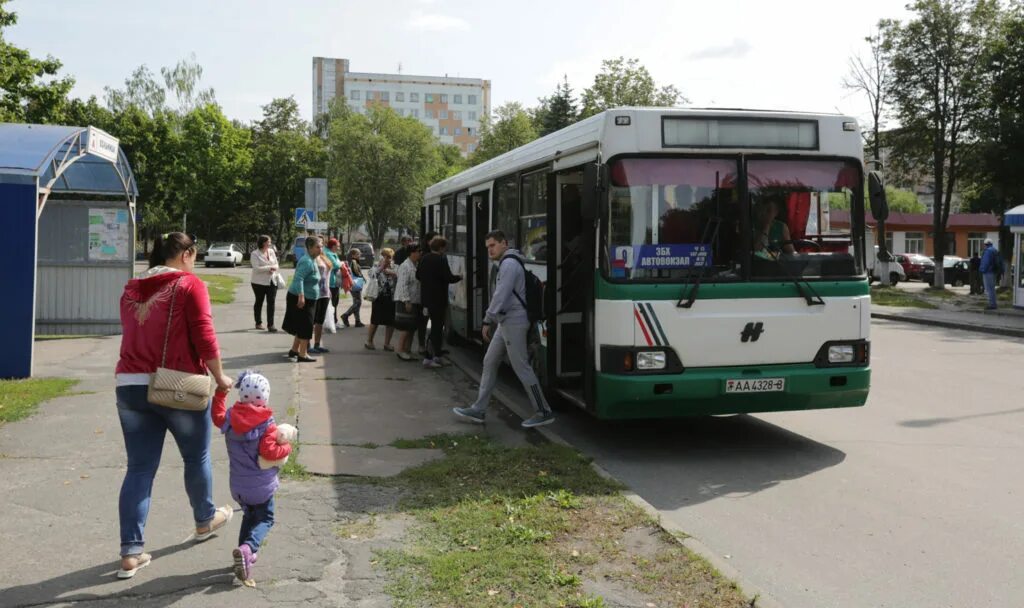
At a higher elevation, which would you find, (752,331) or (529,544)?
(752,331)

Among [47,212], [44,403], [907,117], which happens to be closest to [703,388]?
[44,403]

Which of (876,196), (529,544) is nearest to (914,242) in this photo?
(876,196)

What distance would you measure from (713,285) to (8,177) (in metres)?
8.85

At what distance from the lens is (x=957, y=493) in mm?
6680

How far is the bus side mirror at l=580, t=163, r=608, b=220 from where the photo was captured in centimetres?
739

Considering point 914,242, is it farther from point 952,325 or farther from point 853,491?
point 853,491

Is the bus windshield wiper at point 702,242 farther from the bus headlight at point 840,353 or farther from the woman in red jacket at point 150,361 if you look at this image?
the woman in red jacket at point 150,361

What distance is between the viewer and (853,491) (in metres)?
6.68

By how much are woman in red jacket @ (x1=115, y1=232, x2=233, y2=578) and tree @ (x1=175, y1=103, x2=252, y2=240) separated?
215ft

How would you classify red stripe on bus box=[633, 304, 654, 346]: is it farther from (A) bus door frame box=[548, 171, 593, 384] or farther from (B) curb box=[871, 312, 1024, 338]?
(B) curb box=[871, 312, 1024, 338]

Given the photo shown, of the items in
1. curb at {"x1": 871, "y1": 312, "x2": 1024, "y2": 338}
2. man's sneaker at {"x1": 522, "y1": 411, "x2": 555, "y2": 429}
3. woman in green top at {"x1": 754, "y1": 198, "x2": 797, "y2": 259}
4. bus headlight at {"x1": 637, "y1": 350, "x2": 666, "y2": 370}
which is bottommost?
man's sneaker at {"x1": 522, "y1": 411, "x2": 555, "y2": 429}

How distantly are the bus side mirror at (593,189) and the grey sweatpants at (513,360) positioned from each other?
1.54 m

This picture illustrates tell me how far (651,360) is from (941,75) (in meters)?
36.1

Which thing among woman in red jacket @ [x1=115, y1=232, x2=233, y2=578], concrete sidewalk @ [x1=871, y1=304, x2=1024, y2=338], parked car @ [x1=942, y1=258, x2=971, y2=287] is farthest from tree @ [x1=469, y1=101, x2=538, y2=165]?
woman in red jacket @ [x1=115, y1=232, x2=233, y2=578]
